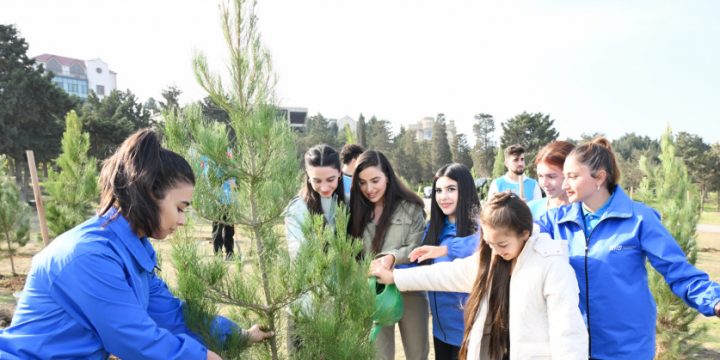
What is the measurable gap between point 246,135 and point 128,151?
471mm

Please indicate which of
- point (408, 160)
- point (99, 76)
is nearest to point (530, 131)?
point (408, 160)

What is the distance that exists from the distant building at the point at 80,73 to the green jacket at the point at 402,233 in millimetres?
75568

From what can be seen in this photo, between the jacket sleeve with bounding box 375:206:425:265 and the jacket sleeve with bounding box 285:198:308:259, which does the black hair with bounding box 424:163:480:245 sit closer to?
the jacket sleeve with bounding box 375:206:425:265

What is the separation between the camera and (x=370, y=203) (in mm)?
2809

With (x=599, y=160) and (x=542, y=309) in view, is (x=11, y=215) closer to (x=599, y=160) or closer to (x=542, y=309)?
(x=542, y=309)

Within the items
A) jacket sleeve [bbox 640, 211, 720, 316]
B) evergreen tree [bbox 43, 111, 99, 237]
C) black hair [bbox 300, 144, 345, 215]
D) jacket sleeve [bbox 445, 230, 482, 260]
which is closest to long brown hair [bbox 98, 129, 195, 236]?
black hair [bbox 300, 144, 345, 215]

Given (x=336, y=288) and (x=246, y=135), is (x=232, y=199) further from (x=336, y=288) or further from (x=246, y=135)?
(x=336, y=288)

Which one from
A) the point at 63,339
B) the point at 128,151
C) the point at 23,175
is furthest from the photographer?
the point at 23,175

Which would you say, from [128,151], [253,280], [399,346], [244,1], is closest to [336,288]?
[253,280]

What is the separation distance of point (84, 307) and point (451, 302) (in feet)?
6.36

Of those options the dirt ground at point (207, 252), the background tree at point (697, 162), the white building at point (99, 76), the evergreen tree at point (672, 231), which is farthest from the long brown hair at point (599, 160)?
the white building at point (99, 76)

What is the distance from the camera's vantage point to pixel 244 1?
1847 millimetres

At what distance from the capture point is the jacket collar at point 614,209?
2072 millimetres

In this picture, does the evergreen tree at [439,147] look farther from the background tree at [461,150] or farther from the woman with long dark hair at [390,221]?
the woman with long dark hair at [390,221]
